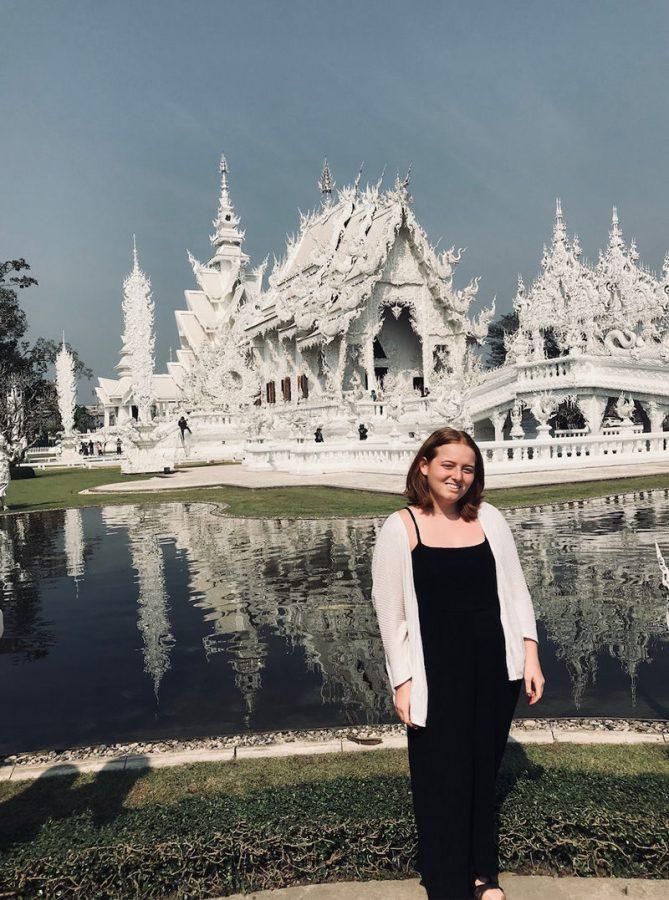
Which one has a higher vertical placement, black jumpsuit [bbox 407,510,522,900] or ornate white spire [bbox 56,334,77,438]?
ornate white spire [bbox 56,334,77,438]

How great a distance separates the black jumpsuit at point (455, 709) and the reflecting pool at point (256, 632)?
182cm

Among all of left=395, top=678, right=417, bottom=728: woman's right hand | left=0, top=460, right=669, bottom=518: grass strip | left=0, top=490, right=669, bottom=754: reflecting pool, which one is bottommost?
left=0, top=490, right=669, bottom=754: reflecting pool

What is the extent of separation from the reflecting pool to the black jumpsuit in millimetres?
1819

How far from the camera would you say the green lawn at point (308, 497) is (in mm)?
13938

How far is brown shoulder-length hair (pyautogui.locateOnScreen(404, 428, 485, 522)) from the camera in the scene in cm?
276

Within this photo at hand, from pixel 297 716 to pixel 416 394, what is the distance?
3274 cm

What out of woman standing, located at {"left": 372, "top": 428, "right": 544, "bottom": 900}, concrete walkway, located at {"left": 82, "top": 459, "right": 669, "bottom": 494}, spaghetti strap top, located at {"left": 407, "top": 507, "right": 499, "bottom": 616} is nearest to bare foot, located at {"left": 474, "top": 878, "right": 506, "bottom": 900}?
woman standing, located at {"left": 372, "top": 428, "right": 544, "bottom": 900}

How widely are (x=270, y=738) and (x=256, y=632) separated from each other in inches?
90.7

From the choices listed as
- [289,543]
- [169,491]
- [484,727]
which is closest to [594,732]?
[484,727]

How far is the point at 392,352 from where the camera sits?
4031cm

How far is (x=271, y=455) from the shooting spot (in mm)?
27672

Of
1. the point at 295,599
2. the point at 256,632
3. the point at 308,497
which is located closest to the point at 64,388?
the point at 308,497

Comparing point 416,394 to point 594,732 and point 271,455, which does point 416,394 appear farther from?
point 594,732

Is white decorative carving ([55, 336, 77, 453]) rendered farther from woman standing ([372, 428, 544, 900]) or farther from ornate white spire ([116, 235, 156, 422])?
woman standing ([372, 428, 544, 900])
